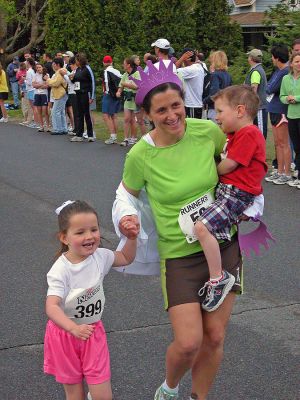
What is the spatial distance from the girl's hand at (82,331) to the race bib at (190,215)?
2.45 ft

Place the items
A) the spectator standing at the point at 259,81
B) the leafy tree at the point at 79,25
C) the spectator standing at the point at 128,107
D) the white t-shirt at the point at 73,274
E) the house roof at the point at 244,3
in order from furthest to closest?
the house roof at the point at 244,3 < the leafy tree at the point at 79,25 < the spectator standing at the point at 128,107 < the spectator standing at the point at 259,81 < the white t-shirt at the point at 73,274

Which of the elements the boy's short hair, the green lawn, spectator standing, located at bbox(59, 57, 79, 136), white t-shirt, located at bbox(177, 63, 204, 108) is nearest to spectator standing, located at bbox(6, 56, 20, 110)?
the green lawn

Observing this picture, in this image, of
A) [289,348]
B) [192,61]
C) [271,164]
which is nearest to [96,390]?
[289,348]

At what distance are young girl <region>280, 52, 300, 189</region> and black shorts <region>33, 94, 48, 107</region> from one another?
962cm

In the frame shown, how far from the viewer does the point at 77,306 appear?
3.37 metres

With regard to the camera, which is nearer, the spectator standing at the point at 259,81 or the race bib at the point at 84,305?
the race bib at the point at 84,305

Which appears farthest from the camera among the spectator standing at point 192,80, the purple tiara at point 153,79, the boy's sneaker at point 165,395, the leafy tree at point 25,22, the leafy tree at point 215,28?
the leafy tree at point 25,22

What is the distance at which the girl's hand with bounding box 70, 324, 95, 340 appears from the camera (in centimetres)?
308

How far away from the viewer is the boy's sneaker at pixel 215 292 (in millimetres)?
3426

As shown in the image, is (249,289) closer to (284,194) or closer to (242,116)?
(242,116)

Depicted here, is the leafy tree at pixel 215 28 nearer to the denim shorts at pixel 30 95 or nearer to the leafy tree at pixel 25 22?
the leafy tree at pixel 25 22

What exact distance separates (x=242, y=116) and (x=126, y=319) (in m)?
2.17

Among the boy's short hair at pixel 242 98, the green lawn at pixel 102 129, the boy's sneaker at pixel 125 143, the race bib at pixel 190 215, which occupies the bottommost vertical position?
the green lawn at pixel 102 129

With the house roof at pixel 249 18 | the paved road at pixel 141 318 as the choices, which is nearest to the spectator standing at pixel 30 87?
the paved road at pixel 141 318
